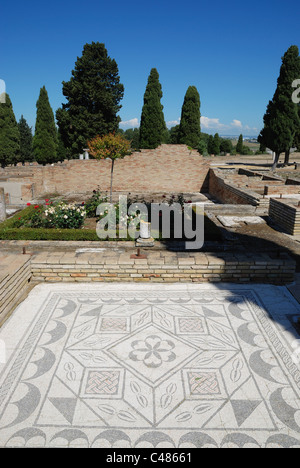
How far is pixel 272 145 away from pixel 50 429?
2513cm

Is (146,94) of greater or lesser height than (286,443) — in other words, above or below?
above

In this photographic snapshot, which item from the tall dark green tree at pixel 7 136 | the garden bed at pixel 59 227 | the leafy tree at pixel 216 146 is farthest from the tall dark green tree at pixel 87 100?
the leafy tree at pixel 216 146

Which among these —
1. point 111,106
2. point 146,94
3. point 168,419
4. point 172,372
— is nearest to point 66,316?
point 172,372

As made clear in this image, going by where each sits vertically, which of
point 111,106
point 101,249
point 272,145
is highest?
point 111,106

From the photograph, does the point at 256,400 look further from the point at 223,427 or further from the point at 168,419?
the point at 168,419

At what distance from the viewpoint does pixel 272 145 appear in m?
24.2

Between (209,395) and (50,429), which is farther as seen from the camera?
(209,395)

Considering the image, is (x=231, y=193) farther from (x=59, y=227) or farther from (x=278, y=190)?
(x=59, y=227)

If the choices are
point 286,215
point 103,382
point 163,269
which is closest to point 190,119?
point 286,215

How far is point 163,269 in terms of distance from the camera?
217 inches

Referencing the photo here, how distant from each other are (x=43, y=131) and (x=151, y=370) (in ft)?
97.8

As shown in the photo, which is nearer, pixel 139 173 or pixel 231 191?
pixel 231 191

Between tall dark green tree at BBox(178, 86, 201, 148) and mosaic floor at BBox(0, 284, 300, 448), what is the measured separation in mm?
24691

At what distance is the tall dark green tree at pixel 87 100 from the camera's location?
75.4ft
